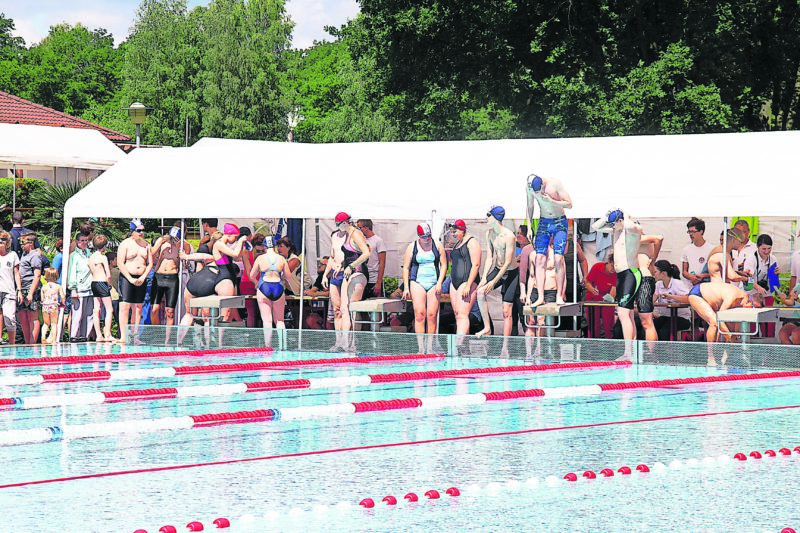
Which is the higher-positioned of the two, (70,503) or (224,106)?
(224,106)

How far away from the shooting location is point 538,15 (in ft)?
96.1

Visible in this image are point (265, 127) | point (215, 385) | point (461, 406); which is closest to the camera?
point (461, 406)

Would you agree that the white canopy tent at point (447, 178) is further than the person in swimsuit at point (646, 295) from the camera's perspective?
Yes

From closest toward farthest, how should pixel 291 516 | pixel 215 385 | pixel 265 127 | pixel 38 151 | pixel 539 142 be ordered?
pixel 291 516 → pixel 215 385 → pixel 539 142 → pixel 38 151 → pixel 265 127

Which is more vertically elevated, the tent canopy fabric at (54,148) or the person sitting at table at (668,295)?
the tent canopy fabric at (54,148)

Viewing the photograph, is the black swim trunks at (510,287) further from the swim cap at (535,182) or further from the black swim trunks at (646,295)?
the black swim trunks at (646,295)

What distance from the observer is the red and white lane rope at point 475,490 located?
5730mm

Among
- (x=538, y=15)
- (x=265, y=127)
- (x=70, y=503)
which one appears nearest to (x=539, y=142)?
(x=70, y=503)

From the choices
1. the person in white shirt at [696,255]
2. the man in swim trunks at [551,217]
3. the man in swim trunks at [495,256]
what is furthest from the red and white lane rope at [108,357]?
the person in white shirt at [696,255]

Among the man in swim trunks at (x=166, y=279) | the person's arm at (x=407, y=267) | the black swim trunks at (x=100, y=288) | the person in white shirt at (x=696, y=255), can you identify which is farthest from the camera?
the man in swim trunks at (x=166, y=279)

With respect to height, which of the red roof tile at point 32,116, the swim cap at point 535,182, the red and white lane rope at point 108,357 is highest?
the red roof tile at point 32,116

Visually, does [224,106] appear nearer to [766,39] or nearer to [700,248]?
[766,39]

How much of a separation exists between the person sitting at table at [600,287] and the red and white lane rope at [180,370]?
8.72 feet

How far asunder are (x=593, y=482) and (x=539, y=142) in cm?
1017
